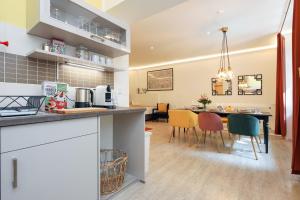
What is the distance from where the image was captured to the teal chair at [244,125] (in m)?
2.93

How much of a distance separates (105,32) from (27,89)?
1.09 metres

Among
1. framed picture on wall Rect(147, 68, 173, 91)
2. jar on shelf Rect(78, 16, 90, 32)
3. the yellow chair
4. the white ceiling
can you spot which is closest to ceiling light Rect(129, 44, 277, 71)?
framed picture on wall Rect(147, 68, 173, 91)

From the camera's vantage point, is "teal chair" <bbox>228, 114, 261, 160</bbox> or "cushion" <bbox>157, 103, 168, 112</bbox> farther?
"cushion" <bbox>157, 103, 168, 112</bbox>

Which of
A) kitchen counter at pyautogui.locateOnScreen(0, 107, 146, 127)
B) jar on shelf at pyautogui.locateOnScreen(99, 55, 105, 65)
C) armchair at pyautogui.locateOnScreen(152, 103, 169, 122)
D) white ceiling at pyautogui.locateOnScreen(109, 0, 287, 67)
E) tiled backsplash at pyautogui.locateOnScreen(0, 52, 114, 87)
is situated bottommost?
armchair at pyautogui.locateOnScreen(152, 103, 169, 122)

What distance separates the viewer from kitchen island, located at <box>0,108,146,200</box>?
0.95m

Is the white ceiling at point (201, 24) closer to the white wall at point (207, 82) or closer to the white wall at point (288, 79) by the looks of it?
the white wall at point (288, 79)

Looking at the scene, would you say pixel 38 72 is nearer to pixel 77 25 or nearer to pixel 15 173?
pixel 77 25

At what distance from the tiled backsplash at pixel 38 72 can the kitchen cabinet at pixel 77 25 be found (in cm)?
27

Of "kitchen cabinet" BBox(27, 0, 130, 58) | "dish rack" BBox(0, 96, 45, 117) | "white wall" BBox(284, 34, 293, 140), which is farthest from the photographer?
"white wall" BBox(284, 34, 293, 140)

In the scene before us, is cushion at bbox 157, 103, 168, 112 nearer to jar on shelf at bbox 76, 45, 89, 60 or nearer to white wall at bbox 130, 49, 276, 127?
white wall at bbox 130, 49, 276, 127

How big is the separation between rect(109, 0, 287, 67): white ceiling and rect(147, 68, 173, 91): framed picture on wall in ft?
6.81

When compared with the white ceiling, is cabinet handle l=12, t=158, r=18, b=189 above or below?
below

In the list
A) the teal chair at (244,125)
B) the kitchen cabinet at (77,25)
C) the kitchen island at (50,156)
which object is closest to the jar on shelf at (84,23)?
the kitchen cabinet at (77,25)

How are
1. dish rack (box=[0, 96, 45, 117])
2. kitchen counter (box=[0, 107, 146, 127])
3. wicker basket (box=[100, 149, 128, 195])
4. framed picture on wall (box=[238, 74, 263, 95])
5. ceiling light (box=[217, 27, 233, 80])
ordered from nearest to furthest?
kitchen counter (box=[0, 107, 146, 127]) < dish rack (box=[0, 96, 45, 117]) < wicker basket (box=[100, 149, 128, 195]) < ceiling light (box=[217, 27, 233, 80]) < framed picture on wall (box=[238, 74, 263, 95])
